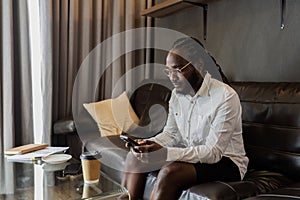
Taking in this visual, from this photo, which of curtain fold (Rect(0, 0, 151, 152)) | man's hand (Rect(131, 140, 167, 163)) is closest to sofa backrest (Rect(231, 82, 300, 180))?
man's hand (Rect(131, 140, 167, 163))

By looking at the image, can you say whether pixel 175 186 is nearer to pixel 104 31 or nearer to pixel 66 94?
pixel 66 94

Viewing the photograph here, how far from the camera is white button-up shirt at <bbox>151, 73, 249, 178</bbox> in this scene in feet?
5.23

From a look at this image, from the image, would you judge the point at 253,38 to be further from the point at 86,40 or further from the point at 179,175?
the point at 86,40

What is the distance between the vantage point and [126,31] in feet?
10.6

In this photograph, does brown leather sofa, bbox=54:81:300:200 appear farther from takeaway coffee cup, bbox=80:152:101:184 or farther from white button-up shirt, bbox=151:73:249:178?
takeaway coffee cup, bbox=80:152:101:184

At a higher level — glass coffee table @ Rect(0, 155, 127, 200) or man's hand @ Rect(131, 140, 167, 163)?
man's hand @ Rect(131, 140, 167, 163)

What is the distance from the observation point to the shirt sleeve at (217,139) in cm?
158

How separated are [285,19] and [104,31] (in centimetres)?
167

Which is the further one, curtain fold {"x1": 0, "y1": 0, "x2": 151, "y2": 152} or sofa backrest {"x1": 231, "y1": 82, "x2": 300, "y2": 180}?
curtain fold {"x1": 0, "y1": 0, "x2": 151, "y2": 152}

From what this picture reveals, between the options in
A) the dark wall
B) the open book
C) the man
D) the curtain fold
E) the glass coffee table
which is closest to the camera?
the glass coffee table

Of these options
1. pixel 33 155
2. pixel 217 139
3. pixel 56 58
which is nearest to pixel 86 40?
pixel 56 58

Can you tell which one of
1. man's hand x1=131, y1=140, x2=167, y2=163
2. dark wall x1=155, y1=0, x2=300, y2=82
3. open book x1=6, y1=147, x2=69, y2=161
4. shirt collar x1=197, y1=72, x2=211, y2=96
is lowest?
open book x1=6, y1=147, x2=69, y2=161

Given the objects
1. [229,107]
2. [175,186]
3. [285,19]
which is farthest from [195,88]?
[285,19]

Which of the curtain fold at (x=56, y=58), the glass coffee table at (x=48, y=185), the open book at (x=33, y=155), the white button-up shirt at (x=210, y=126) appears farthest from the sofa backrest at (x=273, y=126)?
the curtain fold at (x=56, y=58)
